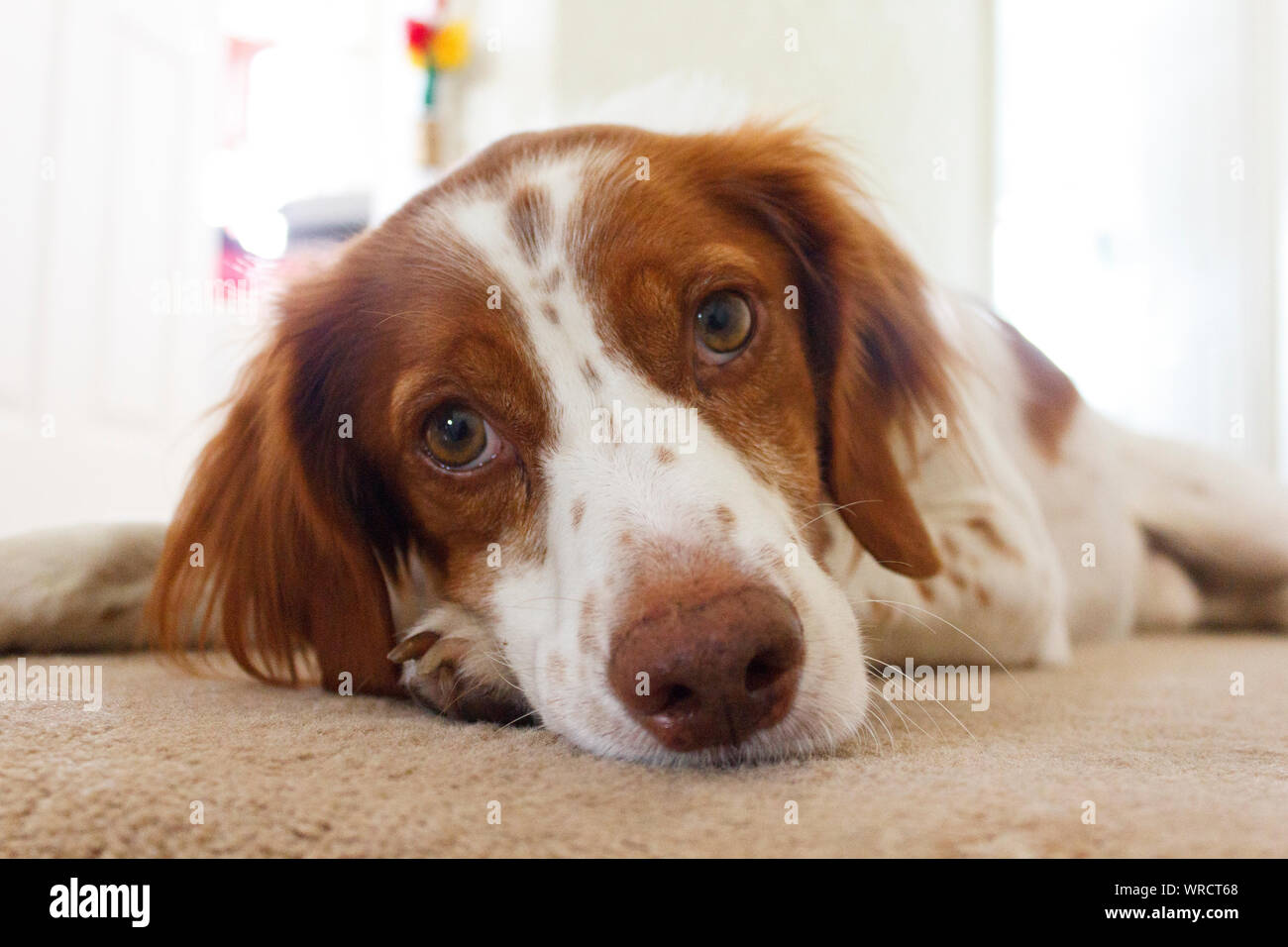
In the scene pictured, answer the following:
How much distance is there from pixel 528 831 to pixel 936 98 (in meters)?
3.69

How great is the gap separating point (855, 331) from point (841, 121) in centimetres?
206

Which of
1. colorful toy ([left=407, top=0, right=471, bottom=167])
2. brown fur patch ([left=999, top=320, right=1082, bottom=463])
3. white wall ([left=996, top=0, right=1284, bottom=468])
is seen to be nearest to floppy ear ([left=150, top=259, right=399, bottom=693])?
brown fur patch ([left=999, top=320, right=1082, bottom=463])

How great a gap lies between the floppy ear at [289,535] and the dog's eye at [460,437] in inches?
8.5

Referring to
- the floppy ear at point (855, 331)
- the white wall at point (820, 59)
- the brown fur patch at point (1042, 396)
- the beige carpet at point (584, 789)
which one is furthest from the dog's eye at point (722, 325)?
the white wall at point (820, 59)

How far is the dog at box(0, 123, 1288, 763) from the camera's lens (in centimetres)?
105

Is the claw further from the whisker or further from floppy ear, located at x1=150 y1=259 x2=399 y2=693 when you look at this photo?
the whisker

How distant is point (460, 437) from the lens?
4.39 ft

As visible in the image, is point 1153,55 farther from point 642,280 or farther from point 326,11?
point 326,11

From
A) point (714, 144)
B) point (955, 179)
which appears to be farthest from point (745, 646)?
point (955, 179)

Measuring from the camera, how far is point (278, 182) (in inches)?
267

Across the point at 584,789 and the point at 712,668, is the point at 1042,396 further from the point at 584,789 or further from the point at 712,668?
the point at 584,789

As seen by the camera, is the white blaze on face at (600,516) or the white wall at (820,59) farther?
the white wall at (820,59)

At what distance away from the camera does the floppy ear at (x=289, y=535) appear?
1.48 metres

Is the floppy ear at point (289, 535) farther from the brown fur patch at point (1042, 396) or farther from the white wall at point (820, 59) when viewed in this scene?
the white wall at point (820, 59)
